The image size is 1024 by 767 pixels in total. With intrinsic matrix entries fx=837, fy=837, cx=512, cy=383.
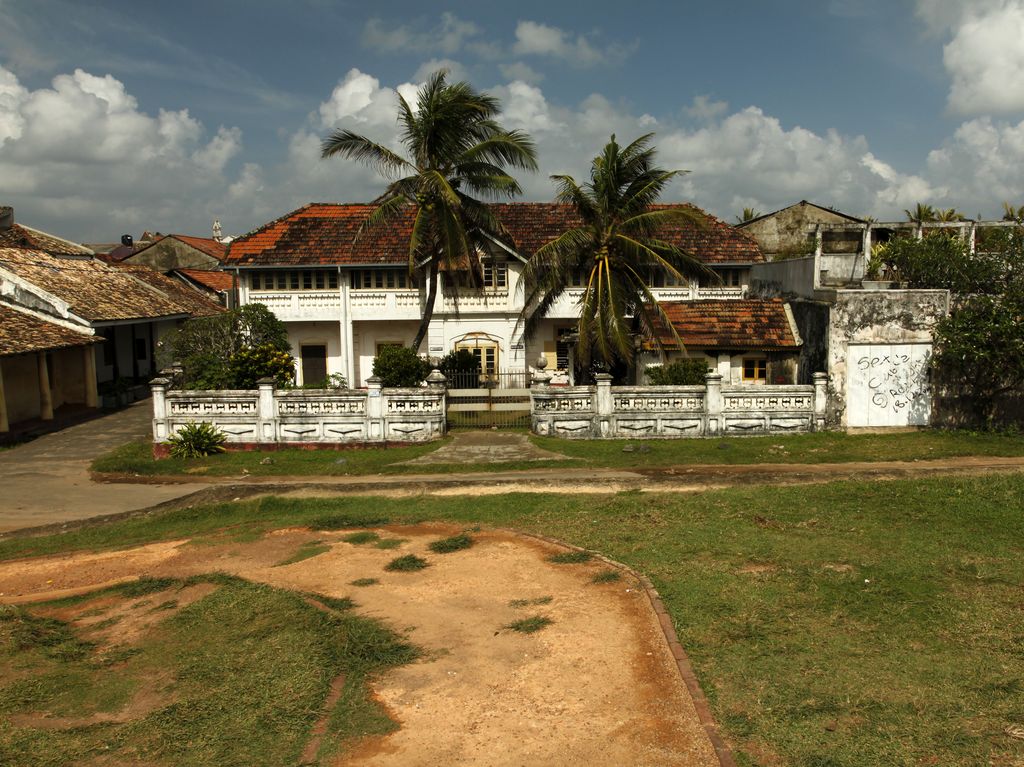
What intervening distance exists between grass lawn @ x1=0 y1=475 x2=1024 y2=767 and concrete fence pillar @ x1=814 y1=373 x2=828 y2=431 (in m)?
4.93

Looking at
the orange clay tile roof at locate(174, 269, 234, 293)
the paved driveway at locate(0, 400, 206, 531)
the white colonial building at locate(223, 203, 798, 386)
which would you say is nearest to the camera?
the paved driveway at locate(0, 400, 206, 531)

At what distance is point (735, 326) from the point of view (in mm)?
21844

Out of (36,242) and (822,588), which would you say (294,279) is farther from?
(822,588)

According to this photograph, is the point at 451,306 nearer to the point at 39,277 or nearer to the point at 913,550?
the point at 39,277

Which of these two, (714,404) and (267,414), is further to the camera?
(714,404)

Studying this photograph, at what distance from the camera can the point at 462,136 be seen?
70.4 ft

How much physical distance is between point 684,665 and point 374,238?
23.0m

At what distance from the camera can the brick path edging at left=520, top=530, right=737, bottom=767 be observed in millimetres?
6091

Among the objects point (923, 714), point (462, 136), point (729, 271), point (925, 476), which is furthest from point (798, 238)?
point (923, 714)

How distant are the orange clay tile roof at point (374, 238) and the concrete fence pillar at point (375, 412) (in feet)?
30.4

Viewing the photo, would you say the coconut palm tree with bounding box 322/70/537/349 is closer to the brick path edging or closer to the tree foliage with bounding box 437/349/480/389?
the tree foliage with bounding box 437/349/480/389

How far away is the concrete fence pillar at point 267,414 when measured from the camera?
1866 centimetres

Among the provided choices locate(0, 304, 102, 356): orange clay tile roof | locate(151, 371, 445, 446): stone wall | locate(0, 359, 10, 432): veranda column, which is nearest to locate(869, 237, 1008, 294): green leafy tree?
locate(151, 371, 445, 446): stone wall

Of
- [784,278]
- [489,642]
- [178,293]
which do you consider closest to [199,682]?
[489,642]
